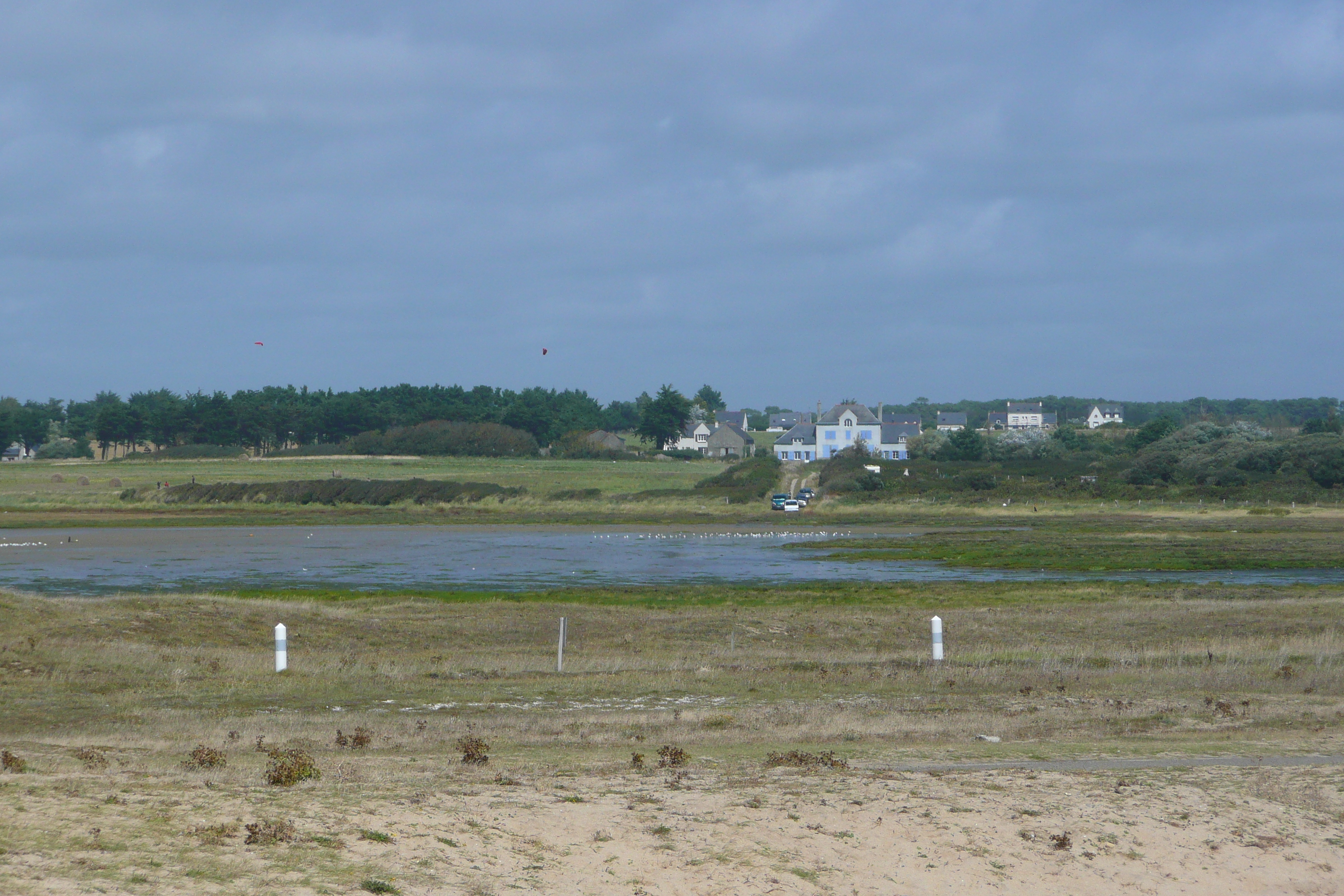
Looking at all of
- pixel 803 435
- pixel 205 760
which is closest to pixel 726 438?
pixel 803 435

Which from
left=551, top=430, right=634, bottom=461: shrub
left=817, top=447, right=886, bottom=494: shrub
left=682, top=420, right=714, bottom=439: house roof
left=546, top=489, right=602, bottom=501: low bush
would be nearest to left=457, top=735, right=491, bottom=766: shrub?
left=546, top=489, right=602, bottom=501: low bush

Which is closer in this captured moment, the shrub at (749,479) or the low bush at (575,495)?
the low bush at (575,495)

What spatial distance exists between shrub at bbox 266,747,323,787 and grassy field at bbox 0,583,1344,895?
0.77ft

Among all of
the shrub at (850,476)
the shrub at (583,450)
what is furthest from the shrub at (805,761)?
the shrub at (583,450)

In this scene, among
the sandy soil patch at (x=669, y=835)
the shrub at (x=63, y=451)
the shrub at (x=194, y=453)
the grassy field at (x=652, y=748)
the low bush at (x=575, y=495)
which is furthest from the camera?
the shrub at (x=63, y=451)

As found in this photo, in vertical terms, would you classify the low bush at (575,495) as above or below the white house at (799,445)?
below

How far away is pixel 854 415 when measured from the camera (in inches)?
5595

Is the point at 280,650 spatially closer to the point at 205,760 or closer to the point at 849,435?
the point at 205,760

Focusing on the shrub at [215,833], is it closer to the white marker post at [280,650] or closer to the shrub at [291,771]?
the shrub at [291,771]

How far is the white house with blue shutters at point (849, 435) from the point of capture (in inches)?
5556

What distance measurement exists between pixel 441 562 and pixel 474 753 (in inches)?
1577

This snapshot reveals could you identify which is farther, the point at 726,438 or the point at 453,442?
the point at 726,438

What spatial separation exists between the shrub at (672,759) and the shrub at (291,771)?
3304mm

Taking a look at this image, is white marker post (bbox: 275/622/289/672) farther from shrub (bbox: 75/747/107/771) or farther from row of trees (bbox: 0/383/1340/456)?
row of trees (bbox: 0/383/1340/456)
